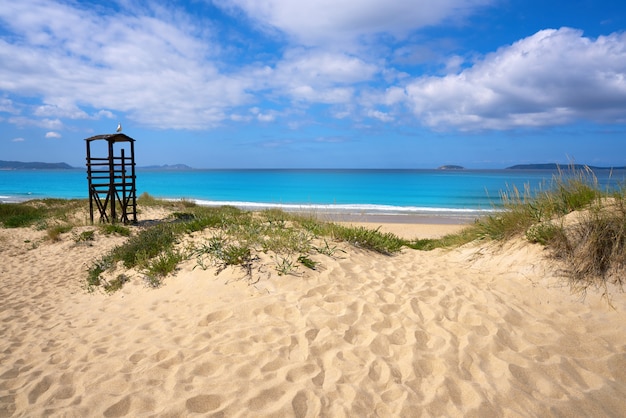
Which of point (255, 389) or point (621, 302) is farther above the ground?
point (621, 302)

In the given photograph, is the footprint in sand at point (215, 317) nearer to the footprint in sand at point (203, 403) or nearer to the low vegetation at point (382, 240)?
the low vegetation at point (382, 240)

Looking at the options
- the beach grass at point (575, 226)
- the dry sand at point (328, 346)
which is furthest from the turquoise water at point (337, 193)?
the dry sand at point (328, 346)

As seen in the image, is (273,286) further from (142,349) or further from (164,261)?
(164,261)

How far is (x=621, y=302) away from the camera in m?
4.96

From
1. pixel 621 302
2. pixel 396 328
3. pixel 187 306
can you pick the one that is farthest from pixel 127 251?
pixel 621 302

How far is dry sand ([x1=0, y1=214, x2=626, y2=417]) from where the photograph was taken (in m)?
3.30

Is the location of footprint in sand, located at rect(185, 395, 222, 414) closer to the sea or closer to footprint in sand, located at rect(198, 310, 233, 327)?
footprint in sand, located at rect(198, 310, 233, 327)

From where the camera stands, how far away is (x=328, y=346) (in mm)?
4109

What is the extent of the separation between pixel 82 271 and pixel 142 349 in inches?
222

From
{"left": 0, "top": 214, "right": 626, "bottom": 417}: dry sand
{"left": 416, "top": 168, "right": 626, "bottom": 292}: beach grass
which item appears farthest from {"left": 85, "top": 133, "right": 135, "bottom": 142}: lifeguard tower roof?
{"left": 416, "top": 168, "right": 626, "bottom": 292}: beach grass

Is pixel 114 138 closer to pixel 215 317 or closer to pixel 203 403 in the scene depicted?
pixel 215 317

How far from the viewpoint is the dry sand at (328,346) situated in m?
3.30

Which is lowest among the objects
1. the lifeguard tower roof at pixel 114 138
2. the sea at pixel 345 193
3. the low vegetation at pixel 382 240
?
the sea at pixel 345 193

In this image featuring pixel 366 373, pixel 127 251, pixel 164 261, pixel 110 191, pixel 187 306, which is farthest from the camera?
pixel 110 191
